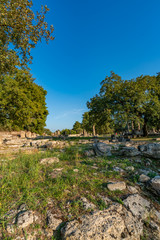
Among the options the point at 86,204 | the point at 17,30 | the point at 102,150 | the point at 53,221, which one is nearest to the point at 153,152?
the point at 102,150

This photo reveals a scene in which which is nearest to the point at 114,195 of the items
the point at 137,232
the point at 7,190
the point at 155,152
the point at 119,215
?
the point at 119,215

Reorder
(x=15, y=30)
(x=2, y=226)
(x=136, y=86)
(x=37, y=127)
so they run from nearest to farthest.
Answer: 1. (x=2, y=226)
2. (x=15, y=30)
3. (x=136, y=86)
4. (x=37, y=127)

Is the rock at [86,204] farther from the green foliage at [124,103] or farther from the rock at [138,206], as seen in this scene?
the green foliage at [124,103]

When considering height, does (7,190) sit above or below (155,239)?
above

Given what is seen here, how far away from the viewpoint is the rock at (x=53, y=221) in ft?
5.93

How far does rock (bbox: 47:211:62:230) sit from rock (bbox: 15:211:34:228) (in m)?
0.28

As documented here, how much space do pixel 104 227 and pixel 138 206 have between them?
94 cm

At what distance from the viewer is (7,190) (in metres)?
2.57

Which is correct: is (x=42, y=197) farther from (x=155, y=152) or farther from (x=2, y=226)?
(x=155, y=152)

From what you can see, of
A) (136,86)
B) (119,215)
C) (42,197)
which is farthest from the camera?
(136,86)

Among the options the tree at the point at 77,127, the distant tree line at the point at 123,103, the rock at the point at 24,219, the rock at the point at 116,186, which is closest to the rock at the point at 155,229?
the rock at the point at 116,186

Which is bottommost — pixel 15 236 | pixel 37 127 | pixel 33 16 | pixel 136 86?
pixel 15 236

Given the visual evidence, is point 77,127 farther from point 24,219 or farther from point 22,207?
point 24,219

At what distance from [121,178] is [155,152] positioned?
3.40 metres
